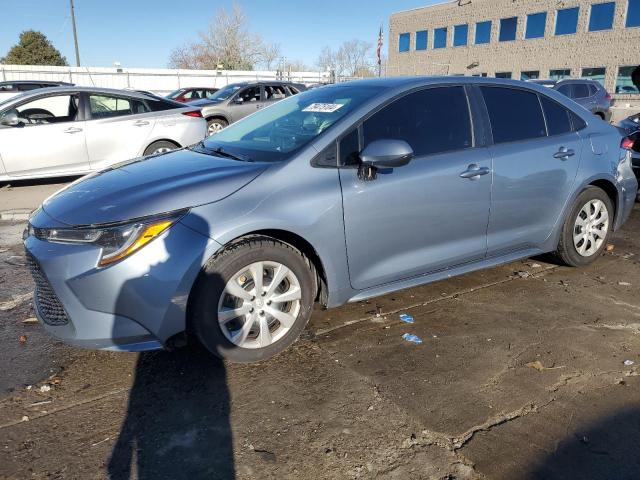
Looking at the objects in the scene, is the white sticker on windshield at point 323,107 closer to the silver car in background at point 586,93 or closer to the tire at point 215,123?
the tire at point 215,123

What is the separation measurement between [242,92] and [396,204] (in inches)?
473

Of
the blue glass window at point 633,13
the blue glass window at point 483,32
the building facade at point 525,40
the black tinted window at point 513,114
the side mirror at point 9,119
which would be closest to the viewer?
the black tinted window at point 513,114

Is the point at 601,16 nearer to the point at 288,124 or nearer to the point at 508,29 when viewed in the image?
the point at 508,29

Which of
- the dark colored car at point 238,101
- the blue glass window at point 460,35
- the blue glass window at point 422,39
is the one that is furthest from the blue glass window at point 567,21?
the dark colored car at point 238,101

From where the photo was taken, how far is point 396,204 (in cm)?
341

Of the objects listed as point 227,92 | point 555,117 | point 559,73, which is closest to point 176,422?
point 555,117

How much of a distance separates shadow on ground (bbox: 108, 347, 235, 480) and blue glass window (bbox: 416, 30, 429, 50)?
45.4 m

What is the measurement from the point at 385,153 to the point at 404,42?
4676 cm

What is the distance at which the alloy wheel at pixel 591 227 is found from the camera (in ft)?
15.0

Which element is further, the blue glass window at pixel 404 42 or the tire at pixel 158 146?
the blue glass window at pixel 404 42

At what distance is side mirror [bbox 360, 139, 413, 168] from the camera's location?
319cm

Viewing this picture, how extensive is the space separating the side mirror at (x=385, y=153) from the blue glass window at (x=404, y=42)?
151 feet

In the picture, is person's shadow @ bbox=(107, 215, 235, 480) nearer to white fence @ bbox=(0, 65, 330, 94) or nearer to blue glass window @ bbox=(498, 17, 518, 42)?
white fence @ bbox=(0, 65, 330, 94)

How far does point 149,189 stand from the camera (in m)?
3.00
